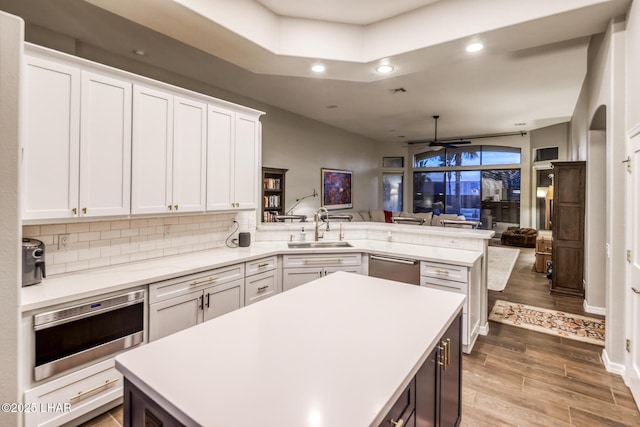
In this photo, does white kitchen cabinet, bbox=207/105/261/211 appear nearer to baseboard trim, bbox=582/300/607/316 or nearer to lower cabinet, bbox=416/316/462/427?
lower cabinet, bbox=416/316/462/427

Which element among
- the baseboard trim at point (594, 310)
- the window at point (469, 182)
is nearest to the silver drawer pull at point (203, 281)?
the baseboard trim at point (594, 310)

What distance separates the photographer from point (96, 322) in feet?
6.81

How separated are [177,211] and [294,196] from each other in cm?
388

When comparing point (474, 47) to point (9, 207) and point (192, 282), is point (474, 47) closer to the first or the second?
point (192, 282)

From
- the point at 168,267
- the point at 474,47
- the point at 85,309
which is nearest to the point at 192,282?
the point at 168,267

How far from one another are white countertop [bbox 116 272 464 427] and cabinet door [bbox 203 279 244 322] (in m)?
1.24

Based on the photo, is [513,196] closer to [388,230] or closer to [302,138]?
[302,138]

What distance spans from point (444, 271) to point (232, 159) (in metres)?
2.36

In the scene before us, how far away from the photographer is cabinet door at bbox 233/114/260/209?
3393 millimetres

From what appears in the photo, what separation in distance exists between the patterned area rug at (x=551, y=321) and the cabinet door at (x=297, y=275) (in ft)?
7.22

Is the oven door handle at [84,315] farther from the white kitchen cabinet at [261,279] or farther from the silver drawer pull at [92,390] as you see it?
the white kitchen cabinet at [261,279]

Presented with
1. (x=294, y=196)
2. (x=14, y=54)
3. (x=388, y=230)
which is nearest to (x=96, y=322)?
(x=14, y=54)

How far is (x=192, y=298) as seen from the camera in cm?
259

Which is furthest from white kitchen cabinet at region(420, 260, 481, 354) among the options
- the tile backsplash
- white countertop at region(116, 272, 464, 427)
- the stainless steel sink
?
the tile backsplash
